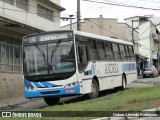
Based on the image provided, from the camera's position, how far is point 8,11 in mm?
24969

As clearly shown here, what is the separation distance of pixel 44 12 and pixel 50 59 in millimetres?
16082

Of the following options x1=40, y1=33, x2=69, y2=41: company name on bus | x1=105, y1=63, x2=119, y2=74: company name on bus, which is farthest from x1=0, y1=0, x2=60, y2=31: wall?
x1=105, y1=63, x2=119, y2=74: company name on bus

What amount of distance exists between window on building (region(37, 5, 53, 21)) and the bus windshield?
14238 millimetres

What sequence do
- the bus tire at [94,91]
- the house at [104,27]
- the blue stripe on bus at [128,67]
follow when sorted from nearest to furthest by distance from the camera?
the bus tire at [94,91] → the blue stripe on bus at [128,67] → the house at [104,27]

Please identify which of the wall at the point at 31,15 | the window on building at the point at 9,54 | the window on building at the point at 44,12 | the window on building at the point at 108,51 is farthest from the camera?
the window on building at the point at 44,12

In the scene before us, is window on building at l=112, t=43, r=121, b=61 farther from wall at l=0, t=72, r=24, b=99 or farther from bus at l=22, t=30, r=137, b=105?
wall at l=0, t=72, r=24, b=99

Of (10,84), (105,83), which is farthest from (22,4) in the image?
(105,83)

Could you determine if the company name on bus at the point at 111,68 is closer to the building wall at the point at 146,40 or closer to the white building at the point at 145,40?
the white building at the point at 145,40

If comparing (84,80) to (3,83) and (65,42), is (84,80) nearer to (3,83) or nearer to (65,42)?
(65,42)

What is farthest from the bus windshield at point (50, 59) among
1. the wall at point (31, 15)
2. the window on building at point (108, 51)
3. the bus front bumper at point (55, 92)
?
the wall at point (31, 15)

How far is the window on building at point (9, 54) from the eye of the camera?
24.4 m

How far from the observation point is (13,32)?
84.3 feet

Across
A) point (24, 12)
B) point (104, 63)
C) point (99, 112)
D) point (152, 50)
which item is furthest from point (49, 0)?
point (152, 50)

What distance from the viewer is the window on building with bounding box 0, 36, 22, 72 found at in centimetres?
2438
